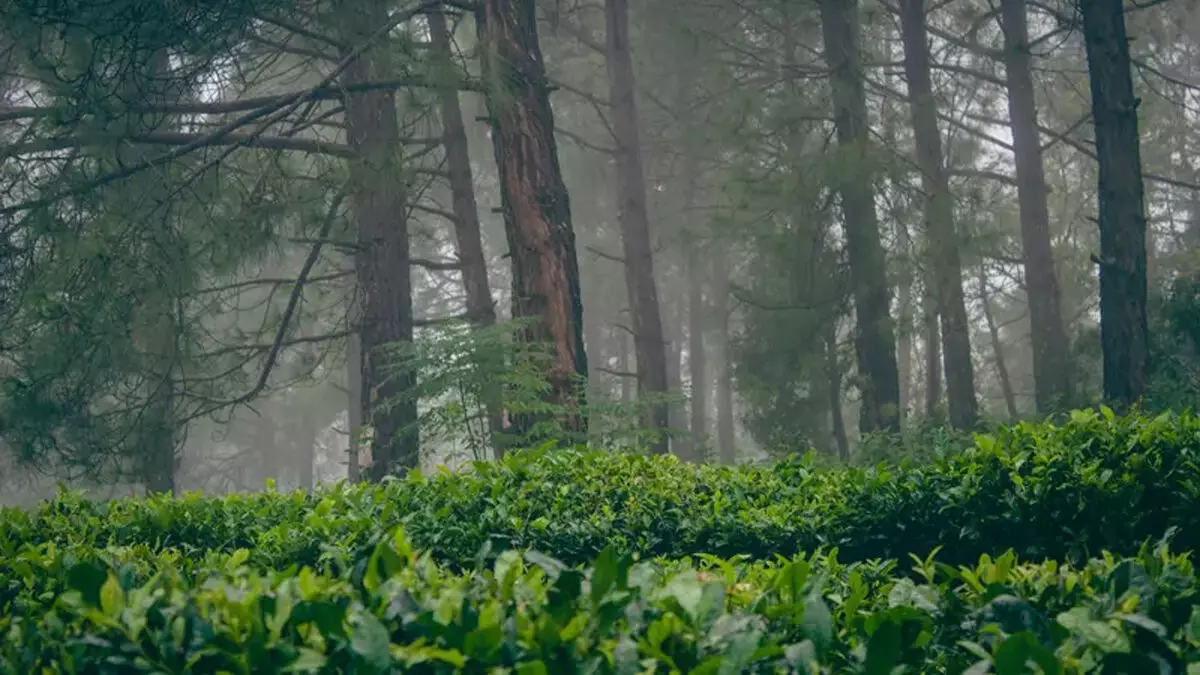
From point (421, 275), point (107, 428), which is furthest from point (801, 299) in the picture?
point (421, 275)

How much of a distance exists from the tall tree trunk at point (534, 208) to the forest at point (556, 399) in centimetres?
4

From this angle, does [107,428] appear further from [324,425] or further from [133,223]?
[324,425]

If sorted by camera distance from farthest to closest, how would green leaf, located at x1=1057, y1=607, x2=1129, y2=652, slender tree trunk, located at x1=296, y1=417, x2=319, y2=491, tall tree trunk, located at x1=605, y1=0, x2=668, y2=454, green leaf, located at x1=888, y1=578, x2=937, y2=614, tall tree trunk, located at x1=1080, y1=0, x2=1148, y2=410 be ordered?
1. slender tree trunk, located at x1=296, y1=417, x2=319, y2=491
2. tall tree trunk, located at x1=605, y1=0, x2=668, y2=454
3. tall tree trunk, located at x1=1080, y1=0, x2=1148, y2=410
4. green leaf, located at x1=888, y1=578, x2=937, y2=614
5. green leaf, located at x1=1057, y1=607, x2=1129, y2=652

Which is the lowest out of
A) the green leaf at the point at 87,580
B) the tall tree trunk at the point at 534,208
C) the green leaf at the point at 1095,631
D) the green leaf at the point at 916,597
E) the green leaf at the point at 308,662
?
the green leaf at the point at 1095,631

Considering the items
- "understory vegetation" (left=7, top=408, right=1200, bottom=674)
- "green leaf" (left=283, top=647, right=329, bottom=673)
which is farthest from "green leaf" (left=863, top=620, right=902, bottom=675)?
"green leaf" (left=283, top=647, right=329, bottom=673)

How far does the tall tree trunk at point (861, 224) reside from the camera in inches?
596

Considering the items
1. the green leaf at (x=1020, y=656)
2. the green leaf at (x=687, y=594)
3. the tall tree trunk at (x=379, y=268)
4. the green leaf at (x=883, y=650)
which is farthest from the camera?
the tall tree trunk at (x=379, y=268)

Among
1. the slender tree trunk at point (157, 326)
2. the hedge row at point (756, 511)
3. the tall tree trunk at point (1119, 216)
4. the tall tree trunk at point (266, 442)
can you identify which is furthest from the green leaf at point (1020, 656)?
the tall tree trunk at point (266, 442)

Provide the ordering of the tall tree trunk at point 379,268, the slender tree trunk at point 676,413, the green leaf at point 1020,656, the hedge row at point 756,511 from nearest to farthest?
the green leaf at point 1020,656 → the hedge row at point 756,511 → the tall tree trunk at point 379,268 → the slender tree trunk at point 676,413

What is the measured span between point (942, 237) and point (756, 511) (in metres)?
10.9

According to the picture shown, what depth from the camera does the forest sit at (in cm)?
279

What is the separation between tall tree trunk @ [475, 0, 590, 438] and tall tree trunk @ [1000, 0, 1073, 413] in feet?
27.8

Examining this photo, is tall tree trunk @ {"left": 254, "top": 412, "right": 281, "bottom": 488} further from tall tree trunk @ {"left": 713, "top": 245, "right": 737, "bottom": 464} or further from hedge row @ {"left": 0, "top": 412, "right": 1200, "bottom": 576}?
hedge row @ {"left": 0, "top": 412, "right": 1200, "bottom": 576}

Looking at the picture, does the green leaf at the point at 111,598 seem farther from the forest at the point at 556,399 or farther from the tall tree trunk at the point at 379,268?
the tall tree trunk at the point at 379,268
